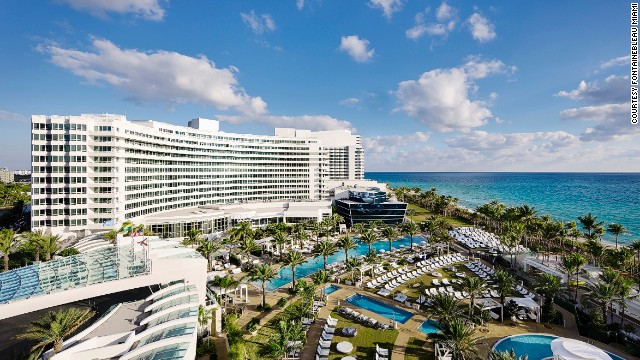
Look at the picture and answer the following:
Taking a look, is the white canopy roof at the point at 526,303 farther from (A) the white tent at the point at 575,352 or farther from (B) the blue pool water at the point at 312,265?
(B) the blue pool water at the point at 312,265

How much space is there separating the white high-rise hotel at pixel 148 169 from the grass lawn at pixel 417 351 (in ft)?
202

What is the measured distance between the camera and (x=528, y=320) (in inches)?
1463

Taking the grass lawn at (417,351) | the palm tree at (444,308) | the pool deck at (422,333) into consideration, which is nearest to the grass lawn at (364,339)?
the pool deck at (422,333)

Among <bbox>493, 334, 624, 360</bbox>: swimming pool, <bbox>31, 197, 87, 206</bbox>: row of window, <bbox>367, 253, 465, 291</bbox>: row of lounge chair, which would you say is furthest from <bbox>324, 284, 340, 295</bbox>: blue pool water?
<bbox>31, 197, 87, 206</bbox>: row of window

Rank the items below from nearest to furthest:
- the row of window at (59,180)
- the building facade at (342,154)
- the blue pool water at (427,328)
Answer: the blue pool water at (427,328), the row of window at (59,180), the building facade at (342,154)

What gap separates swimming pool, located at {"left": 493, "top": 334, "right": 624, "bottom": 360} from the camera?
99.5ft

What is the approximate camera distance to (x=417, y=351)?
30234 mm

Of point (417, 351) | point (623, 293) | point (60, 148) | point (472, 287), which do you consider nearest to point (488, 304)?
point (472, 287)

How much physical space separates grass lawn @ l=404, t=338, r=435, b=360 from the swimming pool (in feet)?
23.6

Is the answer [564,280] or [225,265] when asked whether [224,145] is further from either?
[564,280]

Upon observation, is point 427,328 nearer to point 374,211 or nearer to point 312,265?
Answer: point 312,265

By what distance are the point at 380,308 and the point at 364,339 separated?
9.28 m

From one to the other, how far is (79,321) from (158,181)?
58.0 meters

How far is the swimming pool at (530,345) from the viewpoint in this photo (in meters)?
30.3
